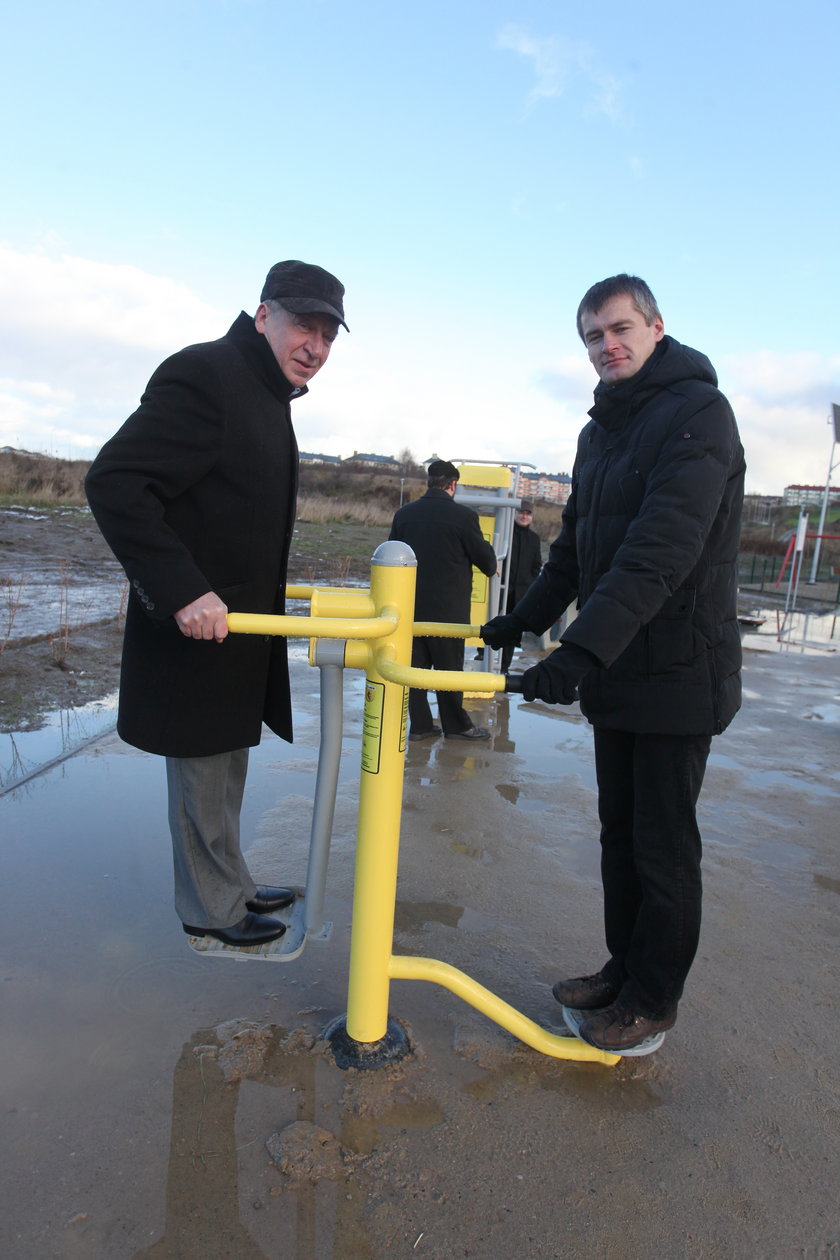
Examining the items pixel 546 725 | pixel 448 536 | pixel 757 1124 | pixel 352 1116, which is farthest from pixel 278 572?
pixel 546 725

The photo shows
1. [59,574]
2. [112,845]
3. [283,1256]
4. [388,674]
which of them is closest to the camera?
[283,1256]

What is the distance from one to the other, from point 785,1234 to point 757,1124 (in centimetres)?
32

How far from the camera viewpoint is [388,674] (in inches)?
69.8

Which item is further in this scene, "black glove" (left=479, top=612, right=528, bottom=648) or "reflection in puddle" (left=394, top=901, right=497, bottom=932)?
"reflection in puddle" (left=394, top=901, right=497, bottom=932)

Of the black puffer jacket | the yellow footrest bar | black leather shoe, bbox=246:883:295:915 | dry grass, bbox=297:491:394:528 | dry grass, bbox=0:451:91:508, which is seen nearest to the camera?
the black puffer jacket

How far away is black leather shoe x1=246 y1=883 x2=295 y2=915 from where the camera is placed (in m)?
2.50

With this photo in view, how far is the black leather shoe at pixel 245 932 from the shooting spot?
7.60 feet

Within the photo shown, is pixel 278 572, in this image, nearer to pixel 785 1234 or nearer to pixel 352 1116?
pixel 352 1116

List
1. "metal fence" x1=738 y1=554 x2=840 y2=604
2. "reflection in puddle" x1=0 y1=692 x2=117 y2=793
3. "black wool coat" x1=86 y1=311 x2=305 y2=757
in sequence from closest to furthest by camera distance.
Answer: "black wool coat" x1=86 y1=311 x2=305 y2=757 → "reflection in puddle" x1=0 y1=692 x2=117 y2=793 → "metal fence" x1=738 y1=554 x2=840 y2=604

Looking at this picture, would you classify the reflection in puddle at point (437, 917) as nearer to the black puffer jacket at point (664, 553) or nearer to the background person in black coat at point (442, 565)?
the black puffer jacket at point (664, 553)

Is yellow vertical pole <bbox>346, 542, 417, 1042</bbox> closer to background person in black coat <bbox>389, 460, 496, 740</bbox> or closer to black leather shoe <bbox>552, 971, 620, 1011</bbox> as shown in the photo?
black leather shoe <bbox>552, 971, 620, 1011</bbox>

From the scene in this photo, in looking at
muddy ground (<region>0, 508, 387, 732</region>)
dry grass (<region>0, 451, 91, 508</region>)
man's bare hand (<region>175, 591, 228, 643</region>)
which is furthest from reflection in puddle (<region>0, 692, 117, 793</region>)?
dry grass (<region>0, 451, 91, 508</region>)

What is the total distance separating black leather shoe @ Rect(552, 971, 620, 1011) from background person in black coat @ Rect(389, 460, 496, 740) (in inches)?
111

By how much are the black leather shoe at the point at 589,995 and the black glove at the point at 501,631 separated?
3.25 ft
